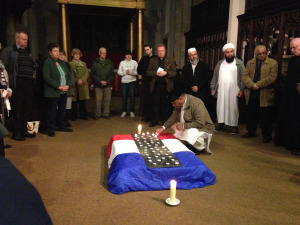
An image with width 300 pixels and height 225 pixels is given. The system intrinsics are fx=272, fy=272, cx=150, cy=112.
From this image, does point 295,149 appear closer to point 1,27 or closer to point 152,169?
point 152,169

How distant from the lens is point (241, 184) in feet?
8.93

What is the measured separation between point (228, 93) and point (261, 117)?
0.70m

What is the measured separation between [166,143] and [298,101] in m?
1.90

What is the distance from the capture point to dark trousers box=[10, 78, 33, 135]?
12.8 ft

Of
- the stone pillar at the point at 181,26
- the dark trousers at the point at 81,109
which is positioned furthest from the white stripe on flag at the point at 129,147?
the stone pillar at the point at 181,26

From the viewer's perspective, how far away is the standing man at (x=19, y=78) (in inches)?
147

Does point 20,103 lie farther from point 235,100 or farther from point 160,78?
point 235,100

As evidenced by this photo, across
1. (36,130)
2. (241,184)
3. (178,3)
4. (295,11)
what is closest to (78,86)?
(36,130)

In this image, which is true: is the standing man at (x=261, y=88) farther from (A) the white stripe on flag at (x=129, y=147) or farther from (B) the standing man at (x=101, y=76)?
Result: (B) the standing man at (x=101, y=76)

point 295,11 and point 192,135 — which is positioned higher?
point 295,11

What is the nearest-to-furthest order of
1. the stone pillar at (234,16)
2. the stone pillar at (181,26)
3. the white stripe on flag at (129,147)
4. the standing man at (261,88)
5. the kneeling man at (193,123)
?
the white stripe on flag at (129,147)
the kneeling man at (193,123)
the standing man at (261,88)
the stone pillar at (234,16)
the stone pillar at (181,26)

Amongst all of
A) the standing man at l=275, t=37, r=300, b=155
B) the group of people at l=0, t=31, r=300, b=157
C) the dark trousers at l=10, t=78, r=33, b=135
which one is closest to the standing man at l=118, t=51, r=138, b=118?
the group of people at l=0, t=31, r=300, b=157

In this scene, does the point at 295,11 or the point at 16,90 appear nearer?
the point at 16,90

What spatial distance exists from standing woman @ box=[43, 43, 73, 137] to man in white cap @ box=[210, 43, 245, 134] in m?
2.55
